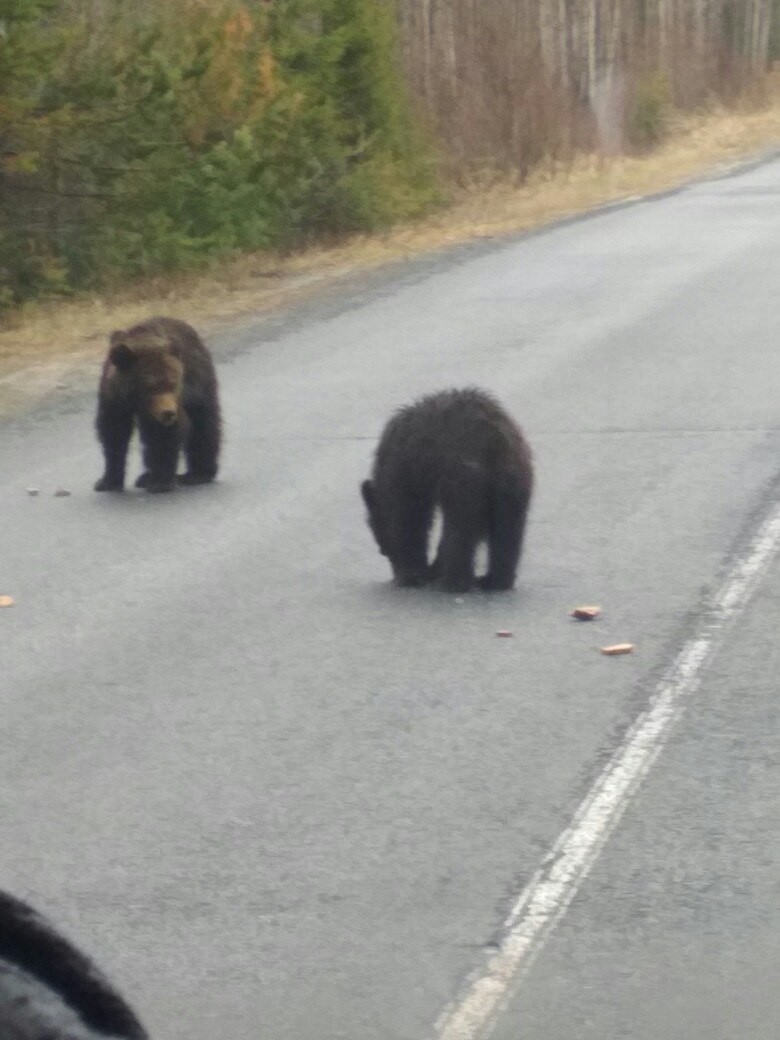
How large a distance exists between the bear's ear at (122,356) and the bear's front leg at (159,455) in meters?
0.30

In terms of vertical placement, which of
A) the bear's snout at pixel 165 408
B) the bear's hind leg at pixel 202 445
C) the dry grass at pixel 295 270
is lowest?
the dry grass at pixel 295 270

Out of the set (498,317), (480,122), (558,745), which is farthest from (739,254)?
(558,745)

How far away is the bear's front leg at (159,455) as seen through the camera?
35.8ft

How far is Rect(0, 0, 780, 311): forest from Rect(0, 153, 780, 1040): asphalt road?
5.11 metres

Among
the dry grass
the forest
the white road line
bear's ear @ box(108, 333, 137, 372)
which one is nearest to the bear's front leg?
bear's ear @ box(108, 333, 137, 372)

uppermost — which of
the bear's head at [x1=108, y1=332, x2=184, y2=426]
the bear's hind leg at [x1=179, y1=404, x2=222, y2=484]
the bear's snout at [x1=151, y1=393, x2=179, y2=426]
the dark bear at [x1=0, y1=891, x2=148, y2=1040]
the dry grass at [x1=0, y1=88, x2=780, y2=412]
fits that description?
the dark bear at [x1=0, y1=891, x2=148, y2=1040]

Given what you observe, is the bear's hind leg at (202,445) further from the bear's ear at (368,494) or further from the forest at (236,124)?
the forest at (236,124)

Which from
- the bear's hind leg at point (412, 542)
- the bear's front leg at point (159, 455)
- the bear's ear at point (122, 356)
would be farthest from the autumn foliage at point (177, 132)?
the bear's hind leg at point (412, 542)

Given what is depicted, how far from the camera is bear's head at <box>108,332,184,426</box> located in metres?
10.7

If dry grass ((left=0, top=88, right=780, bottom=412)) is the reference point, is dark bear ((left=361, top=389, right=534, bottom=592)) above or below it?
above

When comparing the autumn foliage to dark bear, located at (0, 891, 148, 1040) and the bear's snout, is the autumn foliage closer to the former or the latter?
the bear's snout

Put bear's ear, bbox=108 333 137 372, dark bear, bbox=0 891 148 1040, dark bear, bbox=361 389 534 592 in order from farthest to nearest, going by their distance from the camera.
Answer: bear's ear, bbox=108 333 137 372 < dark bear, bbox=361 389 534 592 < dark bear, bbox=0 891 148 1040

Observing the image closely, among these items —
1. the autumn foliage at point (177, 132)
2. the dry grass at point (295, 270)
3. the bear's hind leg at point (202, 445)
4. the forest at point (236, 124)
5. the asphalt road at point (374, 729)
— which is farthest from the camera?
the forest at point (236, 124)

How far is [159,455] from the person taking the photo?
36.1 feet
